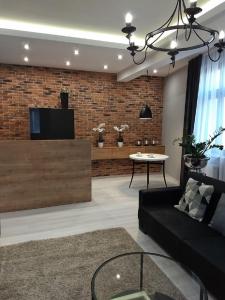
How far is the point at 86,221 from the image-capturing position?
3.56m

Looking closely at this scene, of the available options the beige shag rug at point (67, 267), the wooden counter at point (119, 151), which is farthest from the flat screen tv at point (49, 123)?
the beige shag rug at point (67, 267)

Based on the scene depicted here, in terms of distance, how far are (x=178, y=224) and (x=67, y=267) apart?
1238 millimetres

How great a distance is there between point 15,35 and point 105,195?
10.6 ft

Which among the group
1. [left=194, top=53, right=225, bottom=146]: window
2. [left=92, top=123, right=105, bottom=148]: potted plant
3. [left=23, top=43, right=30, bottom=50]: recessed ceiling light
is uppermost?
[left=23, top=43, right=30, bottom=50]: recessed ceiling light

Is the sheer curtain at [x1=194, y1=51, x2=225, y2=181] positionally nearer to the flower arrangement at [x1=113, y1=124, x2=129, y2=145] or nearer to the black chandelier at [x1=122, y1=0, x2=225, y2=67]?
the flower arrangement at [x1=113, y1=124, x2=129, y2=145]

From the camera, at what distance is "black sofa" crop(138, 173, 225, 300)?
1.91m

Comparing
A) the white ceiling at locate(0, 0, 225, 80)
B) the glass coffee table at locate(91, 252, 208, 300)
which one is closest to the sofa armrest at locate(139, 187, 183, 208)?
the glass coffee table at locate(91, 252, 208, 300)

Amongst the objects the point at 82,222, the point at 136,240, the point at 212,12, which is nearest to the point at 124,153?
the point at 82,222

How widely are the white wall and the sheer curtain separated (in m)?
0.88

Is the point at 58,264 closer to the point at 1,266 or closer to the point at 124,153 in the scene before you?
the point at 1,266

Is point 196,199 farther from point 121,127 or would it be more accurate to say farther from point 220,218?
point 121,127

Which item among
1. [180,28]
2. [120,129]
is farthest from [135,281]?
[120,129]

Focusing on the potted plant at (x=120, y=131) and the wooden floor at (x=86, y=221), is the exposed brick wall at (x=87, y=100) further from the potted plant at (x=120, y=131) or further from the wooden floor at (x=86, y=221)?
the wooden floor at (x=86, y=221)

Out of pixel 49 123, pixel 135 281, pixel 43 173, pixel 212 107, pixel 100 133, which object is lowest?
pixel 135 281
